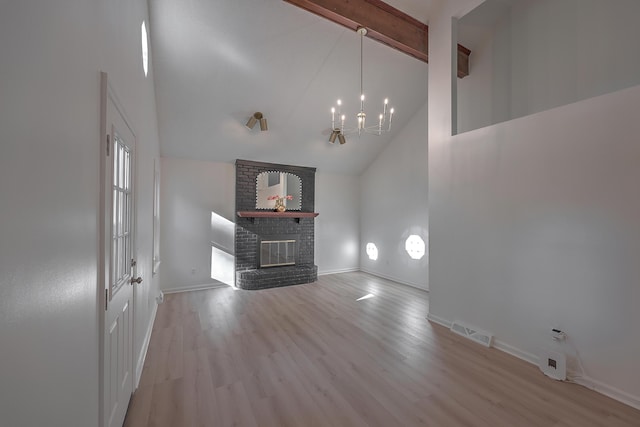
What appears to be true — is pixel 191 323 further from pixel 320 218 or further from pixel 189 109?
pixel 320 218

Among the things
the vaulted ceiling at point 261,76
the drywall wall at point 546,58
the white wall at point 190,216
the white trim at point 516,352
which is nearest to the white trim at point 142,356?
the white wall at point 190,216

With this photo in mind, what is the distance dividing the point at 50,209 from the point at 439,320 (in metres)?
3.90

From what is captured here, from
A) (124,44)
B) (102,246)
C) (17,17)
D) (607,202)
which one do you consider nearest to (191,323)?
(102,246)

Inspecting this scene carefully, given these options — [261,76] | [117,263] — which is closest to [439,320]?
[117,263]

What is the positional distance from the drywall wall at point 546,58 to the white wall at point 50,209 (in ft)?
14.7

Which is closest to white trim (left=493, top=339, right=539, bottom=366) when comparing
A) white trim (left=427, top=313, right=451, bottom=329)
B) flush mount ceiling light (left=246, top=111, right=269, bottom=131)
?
white trim (left=427, top=313, right=451, bottom=329)

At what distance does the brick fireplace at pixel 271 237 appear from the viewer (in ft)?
→ 17.8

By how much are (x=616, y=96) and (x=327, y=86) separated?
10.9 ft

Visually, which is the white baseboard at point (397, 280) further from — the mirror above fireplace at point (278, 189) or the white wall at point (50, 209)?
the white wall at point (50, 209)

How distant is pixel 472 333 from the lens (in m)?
3.15

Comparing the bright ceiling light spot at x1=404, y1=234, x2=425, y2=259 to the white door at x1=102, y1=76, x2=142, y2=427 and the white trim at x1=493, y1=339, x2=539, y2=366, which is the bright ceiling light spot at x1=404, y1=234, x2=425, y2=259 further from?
the white door at x1=102, y1=76, x2=142, y2=427

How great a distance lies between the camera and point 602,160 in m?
2.29

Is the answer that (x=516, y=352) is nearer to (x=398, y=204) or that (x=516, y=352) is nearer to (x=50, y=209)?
(x=398, y=204)

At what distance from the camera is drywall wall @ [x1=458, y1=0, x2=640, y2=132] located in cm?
290
